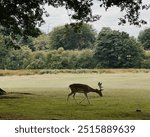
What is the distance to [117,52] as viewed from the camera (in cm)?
9662

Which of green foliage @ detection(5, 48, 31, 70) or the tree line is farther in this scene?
green foliage @ detection(5, 48, 31, 70)

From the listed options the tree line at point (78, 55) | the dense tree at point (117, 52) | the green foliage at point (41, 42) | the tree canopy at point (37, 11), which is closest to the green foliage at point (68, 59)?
the tree line at point (78, 55)

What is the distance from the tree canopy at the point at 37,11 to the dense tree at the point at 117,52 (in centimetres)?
5741

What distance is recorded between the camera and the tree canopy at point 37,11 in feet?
99.4

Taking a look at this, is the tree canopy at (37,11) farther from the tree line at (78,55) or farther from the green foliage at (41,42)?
the green foliage at (41,42)

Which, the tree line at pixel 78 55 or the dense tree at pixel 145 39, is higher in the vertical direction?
the dense tree at pixel 145 39

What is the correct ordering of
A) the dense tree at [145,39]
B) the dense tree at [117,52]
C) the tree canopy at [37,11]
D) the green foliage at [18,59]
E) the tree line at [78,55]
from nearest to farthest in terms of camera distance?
1. the tree canopy at [37,11]
2. the tree line at [78,55]
3. the green foliage at [18,59]
4. the dense tree at [117,52]
5. the dense tree at [145,39]

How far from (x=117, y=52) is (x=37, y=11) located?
62.1 metres

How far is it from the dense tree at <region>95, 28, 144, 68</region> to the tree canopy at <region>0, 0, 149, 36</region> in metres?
57.4

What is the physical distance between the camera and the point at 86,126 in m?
16.8

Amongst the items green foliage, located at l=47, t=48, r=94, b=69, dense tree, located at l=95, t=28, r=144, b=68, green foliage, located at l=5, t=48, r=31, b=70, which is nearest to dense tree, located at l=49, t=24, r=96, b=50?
green foliage, located at l=47, t=48, r=94, b=69

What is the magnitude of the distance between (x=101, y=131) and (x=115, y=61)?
82170 mm

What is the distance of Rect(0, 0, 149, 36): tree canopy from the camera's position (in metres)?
30.3

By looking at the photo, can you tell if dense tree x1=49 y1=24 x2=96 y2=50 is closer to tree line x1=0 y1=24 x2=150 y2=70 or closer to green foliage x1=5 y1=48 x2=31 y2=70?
tree line x1=0 y1=24 x2=150 y2=70
